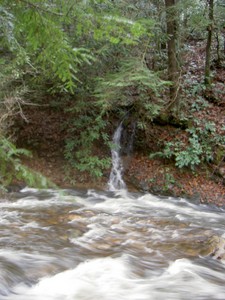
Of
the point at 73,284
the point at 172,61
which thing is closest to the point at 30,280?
the point at 73,284

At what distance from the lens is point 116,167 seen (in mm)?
11633

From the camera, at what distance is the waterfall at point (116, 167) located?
1118cm

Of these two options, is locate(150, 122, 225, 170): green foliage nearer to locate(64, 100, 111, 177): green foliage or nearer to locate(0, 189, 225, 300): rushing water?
locate(64, 100, 111, 177): green foliage

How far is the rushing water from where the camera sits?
438 cm

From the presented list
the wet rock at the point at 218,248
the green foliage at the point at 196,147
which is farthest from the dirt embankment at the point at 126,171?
the wet rock at the point at 218,248

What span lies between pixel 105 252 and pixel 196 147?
6274mm

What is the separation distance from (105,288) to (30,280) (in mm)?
1007

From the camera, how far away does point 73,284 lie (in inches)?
176

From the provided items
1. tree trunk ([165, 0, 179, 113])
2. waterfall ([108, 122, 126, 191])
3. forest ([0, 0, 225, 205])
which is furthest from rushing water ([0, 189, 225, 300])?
tree trunk ([165, 0, 179, 113])

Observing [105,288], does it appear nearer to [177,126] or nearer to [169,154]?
[169,154]

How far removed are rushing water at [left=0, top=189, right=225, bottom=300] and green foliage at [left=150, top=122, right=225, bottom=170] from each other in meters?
2.36

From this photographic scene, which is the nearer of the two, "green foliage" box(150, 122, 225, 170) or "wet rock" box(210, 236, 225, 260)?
"wet rock" box(210, 236, 225, 260)

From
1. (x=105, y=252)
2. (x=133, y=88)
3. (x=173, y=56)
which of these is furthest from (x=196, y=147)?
(x=105, y=252)

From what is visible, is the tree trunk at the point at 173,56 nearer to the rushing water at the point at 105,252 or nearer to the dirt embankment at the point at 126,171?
the dirt embankment at the point at 126,171
